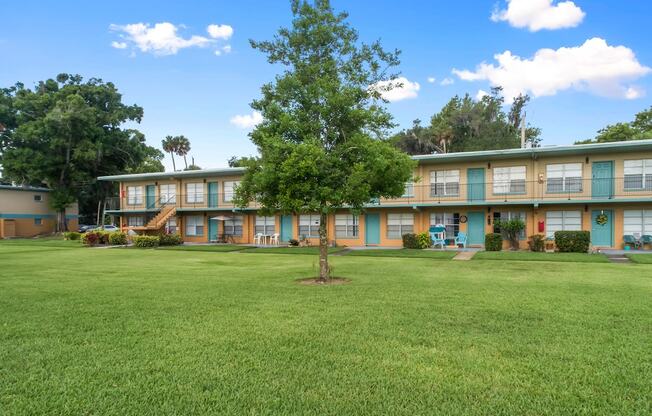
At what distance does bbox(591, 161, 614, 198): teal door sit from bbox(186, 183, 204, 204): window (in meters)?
23.3

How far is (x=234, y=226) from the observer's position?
99.3 ft

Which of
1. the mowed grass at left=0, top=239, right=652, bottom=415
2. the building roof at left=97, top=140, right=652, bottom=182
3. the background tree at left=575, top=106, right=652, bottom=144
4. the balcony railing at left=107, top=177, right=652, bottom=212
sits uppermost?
the background tree at left=575, top=106, right=652, bottom=144

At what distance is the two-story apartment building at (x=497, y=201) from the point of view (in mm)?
21375

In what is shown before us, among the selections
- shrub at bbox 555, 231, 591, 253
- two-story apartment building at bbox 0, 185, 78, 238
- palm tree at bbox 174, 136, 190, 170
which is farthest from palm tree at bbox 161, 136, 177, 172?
shrub at bbox 555, 231, 591, 253

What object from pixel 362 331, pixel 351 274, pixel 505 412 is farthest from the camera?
pixel 351 274

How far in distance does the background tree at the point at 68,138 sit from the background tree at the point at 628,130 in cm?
4295

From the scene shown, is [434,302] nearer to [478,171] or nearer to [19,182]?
[478,171]

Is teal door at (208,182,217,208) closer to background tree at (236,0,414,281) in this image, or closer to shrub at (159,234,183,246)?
shrub at (159,234,183,246)

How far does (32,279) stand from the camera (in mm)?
11430

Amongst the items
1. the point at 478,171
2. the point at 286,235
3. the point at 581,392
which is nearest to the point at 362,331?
the point at 581,392

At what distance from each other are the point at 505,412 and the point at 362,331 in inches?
101

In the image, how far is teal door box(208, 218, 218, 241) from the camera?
101 feet

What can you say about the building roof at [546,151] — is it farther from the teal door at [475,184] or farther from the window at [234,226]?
the window at [234,226]

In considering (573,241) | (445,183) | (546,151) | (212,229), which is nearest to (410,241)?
(445,183)
